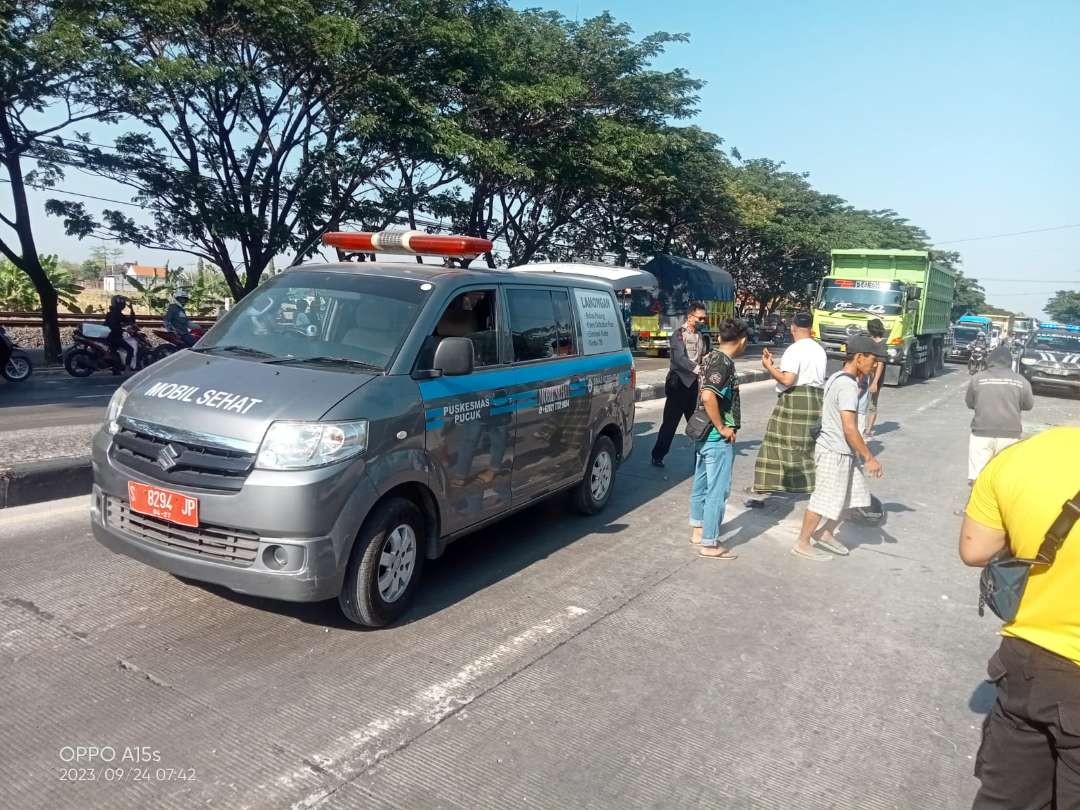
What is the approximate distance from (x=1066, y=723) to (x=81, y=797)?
9.77ft

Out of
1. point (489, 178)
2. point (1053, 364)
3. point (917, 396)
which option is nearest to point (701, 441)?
point (917, 396)

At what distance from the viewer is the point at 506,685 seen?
3.56 metres

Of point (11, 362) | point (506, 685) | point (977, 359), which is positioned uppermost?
point (11, 362)

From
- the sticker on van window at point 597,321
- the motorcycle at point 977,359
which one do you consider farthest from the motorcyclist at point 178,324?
the motorcycle at point 977,359

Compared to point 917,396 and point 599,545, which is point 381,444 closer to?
point 599,545

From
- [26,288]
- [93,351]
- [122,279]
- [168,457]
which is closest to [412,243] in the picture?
A: [168,457]

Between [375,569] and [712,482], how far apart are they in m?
2.63

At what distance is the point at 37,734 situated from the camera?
2.94 m

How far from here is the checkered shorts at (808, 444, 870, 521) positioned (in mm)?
5566

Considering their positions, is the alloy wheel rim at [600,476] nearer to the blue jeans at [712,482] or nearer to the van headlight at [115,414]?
the blue jeans at [712,482]

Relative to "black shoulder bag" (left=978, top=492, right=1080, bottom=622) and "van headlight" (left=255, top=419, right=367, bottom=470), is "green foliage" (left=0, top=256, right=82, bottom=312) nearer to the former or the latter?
"van headlight" (left=255, top=419, right=367, bottom=470)

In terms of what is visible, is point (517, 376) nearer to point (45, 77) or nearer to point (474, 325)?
point (474, 325)

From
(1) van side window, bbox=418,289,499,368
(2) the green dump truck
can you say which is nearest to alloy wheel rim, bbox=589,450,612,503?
(1) van side window, bbox=418,289,499,368

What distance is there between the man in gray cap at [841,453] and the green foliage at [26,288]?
25.7 m
